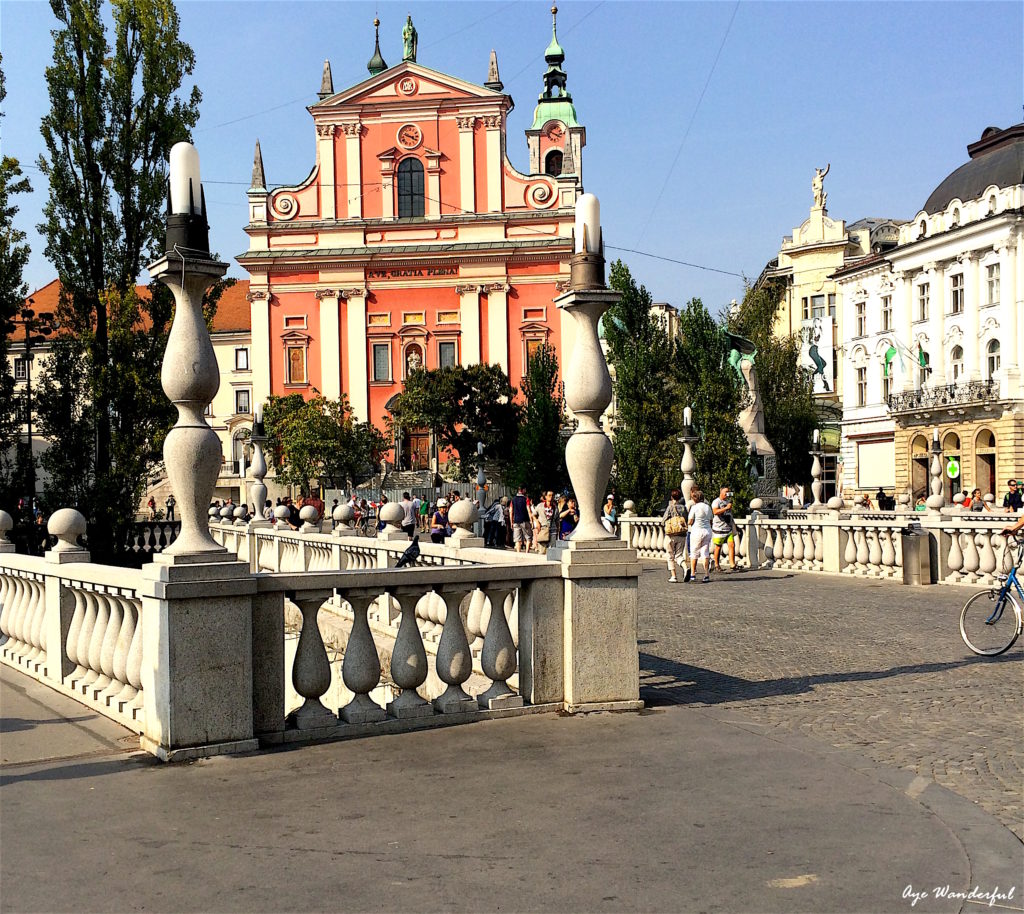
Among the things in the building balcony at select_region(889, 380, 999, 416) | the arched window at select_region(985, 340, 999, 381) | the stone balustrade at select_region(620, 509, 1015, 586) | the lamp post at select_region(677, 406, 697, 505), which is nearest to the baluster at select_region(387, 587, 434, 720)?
the stone balustrade at select_region(620, 509, 1015, 586)

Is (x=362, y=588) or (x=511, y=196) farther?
(x=511, y=196)

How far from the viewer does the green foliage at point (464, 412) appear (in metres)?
61.1

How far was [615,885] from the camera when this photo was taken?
4484mm

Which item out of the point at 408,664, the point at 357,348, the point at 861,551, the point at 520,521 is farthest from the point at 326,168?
the point at 408,664

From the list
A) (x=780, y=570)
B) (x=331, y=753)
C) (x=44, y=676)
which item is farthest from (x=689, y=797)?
(x=780, y=570)

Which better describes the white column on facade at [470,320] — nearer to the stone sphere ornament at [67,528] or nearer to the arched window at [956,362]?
the arched window at [956,362]

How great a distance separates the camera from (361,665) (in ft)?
23.7

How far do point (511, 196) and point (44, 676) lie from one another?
65.0 meters

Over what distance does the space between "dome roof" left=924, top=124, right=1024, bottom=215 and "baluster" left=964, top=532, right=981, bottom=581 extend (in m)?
41.0

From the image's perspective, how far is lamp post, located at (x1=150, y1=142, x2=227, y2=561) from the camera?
6918 mm

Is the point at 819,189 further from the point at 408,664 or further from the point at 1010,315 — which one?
the point at 408,664

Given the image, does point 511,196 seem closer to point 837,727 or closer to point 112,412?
point 112,412

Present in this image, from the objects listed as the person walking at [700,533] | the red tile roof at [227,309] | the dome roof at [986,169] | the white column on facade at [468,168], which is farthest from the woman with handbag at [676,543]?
the red tile roof at [227,309]

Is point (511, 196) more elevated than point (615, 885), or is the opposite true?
point (511, 196)
